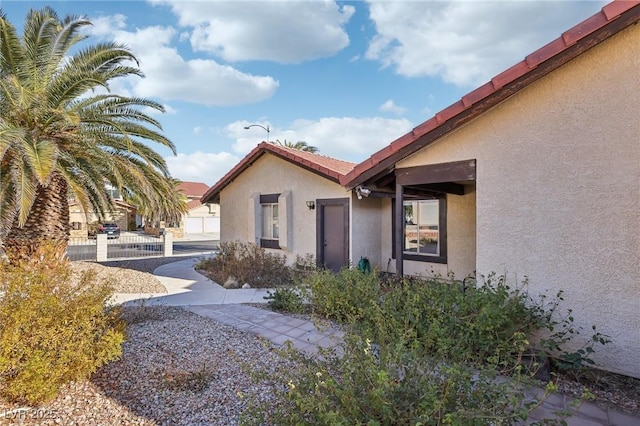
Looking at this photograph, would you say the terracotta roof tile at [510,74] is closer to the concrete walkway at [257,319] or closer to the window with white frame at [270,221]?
the concrete walkway at [257,319]

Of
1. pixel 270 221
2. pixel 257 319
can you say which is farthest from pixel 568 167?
pixel 270 221

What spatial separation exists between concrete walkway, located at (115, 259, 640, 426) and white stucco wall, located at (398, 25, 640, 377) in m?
1.60

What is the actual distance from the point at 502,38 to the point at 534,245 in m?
5.17

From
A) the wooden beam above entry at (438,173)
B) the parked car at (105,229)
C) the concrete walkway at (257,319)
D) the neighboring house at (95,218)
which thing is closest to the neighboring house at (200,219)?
the neighboring house at (95,218)

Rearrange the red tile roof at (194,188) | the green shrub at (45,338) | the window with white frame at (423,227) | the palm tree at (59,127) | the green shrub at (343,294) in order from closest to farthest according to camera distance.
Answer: the green shrub at (45,338) < the green shrub at (343,294) < the palm tree at (59,127) < the window with white frame at (423,227) < the red tile roof at (194,188)

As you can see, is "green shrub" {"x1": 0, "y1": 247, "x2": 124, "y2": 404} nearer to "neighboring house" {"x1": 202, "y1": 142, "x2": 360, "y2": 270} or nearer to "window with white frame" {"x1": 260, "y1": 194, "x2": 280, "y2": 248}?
"neighboring house" {"x1": 202, "y1": 142, "x2": 360, "y2": 270}

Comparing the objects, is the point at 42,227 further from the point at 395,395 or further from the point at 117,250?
the point at 395,395

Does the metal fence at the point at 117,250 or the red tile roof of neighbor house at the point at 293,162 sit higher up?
the red tile roof of neighbor house at the point at 293,162

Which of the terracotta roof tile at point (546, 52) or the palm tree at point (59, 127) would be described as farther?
the palm tree at point (59, 127)

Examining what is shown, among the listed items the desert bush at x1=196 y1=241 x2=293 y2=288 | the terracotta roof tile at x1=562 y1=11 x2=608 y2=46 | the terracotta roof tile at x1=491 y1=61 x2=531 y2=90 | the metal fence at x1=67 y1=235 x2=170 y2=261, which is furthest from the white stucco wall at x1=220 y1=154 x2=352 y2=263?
the terracotta roof tile at x1=562 y1=11 x2=608 y2=46

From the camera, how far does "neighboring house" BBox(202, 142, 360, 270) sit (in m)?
11.4

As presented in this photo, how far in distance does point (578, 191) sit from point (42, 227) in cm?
1302

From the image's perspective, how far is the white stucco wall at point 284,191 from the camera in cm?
1215

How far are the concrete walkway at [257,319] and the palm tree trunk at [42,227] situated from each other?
10.5 feet
